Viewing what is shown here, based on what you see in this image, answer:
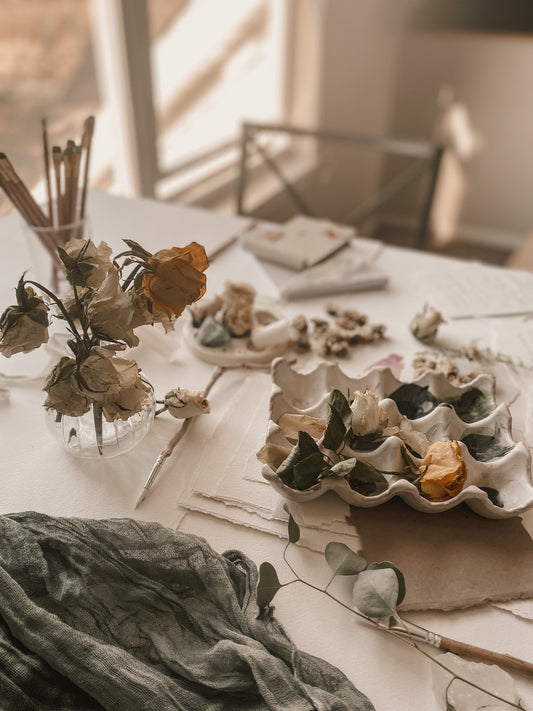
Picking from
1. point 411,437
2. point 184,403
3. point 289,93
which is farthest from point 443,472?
point 289,93

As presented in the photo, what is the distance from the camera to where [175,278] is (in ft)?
1.78

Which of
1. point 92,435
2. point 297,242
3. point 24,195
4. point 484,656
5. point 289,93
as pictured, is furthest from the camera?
point 289,93

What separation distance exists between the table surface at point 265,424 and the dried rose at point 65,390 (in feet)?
0.46

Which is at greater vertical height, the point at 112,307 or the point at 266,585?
the point at 112,307

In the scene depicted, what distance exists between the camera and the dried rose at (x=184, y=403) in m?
0.77

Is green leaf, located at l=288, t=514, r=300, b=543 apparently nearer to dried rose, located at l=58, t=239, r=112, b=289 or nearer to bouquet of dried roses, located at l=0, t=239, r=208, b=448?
bouquet of dried roses, located at l=0, t=239, r=208, b=448

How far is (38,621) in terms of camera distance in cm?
52

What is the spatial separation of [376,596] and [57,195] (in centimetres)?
75

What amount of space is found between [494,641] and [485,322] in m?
0.61

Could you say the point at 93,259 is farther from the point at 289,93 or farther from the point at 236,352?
the point at 289,93

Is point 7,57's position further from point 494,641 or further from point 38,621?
point 494,641

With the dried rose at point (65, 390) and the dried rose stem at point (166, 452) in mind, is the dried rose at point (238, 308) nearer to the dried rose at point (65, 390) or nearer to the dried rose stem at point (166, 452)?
the dried rose stem at point (166, 452)

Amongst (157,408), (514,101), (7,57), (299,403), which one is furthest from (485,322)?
(514,101)

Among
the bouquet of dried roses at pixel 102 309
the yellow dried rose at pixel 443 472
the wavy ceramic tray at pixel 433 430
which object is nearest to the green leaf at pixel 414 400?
the wavy ceramic tray at pixel 433 430
